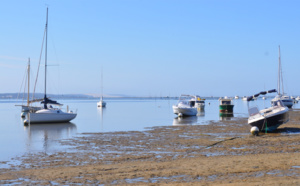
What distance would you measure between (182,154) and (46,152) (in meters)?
7.33

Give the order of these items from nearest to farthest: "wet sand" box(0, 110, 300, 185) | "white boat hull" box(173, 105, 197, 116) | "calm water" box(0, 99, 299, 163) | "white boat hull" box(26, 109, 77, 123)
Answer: "wet sand" box(0, 110, 300, 185) < "calm water" box(0, 99, 299, 163) < "white boat hull" box(26, 109, 77, 123) < "white boat hull" box(173, 105, 197, 116)

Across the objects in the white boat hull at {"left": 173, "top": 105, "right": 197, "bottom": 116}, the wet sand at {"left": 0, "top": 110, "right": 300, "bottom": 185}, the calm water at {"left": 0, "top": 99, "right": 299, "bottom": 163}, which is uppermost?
the white boat hull at {"left": 173, "top": 105, "right": 197, "bottom": 116}

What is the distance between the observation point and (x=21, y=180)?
40.0 feet

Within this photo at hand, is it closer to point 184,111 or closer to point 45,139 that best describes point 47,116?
point 45,139

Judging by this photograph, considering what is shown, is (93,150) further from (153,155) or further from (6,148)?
(6,148)

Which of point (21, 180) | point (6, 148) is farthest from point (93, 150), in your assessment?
point (21, 180)

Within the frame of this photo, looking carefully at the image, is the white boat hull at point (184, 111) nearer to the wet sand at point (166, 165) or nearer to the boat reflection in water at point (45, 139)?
the boat reflection in water at point (45, 139)

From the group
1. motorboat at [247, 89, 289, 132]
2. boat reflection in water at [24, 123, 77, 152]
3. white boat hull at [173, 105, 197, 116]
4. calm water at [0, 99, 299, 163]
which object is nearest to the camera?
boat reflection in water at [24, 123, 77, 152]

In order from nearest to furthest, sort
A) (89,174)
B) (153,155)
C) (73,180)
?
(73,180), (89,174), (153,155)

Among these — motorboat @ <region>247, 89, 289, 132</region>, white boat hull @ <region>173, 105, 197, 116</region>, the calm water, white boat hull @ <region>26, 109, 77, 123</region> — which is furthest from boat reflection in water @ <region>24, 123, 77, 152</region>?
white boat hull @ <region>173, 105, 197, 116</region>

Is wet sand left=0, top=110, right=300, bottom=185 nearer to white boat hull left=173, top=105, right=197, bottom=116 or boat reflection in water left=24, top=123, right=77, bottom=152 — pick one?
boat reflection in water left=24, top=123, right=77, bottom=152

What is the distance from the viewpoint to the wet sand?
11656 millimetres

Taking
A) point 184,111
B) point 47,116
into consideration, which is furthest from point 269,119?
point 184,111

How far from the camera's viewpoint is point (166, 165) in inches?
Result: 559
